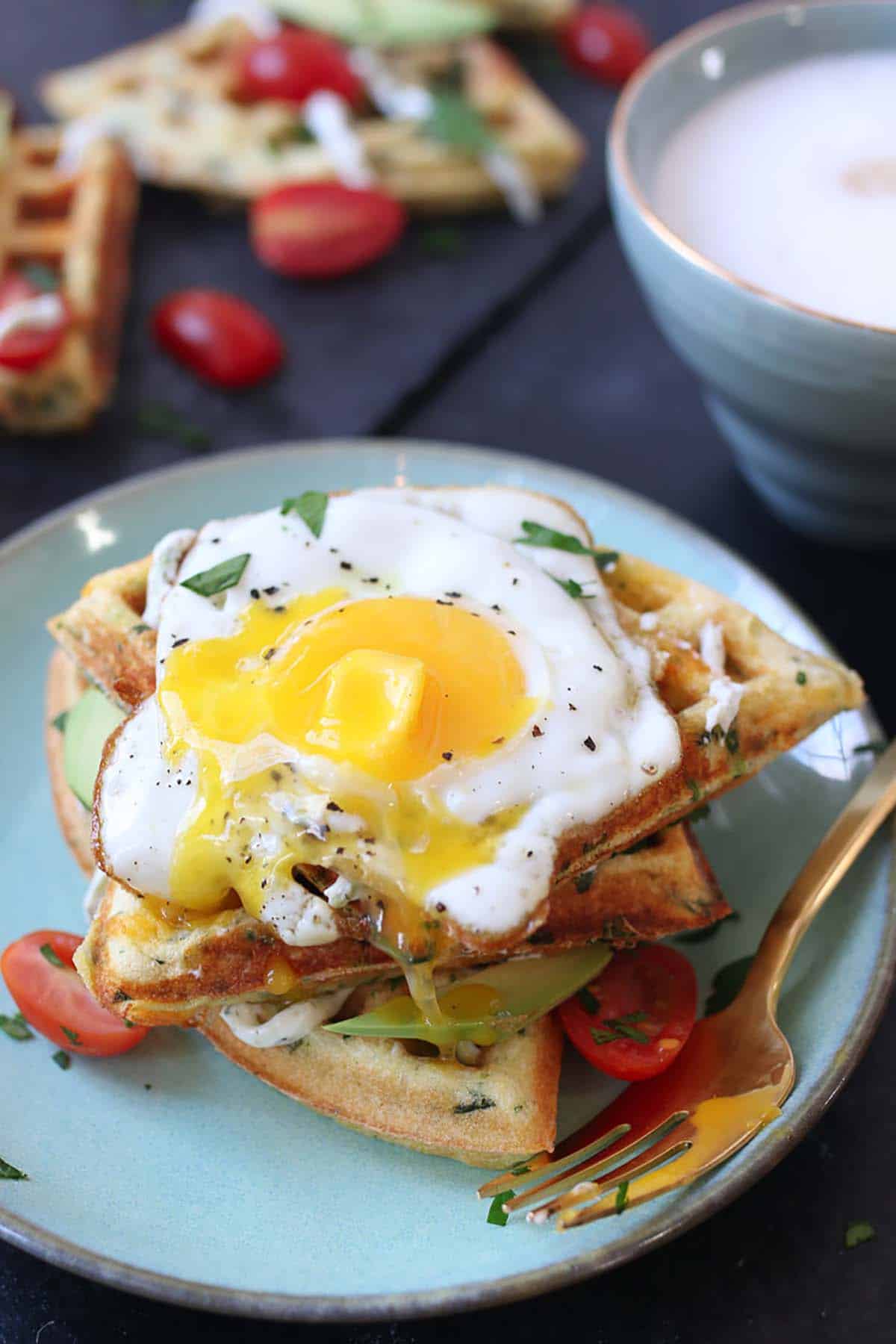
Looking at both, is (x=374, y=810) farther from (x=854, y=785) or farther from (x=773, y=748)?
(x=854, y=785)

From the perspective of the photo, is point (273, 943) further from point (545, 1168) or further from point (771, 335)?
point (771, 335)

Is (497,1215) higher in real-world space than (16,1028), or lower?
lower

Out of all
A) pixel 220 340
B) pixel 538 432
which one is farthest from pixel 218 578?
pixel 220 340

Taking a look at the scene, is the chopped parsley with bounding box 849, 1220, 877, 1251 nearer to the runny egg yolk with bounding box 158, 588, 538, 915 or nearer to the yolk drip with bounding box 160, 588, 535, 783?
the runny egg yolk with bounding box 158, 588, 538, 915

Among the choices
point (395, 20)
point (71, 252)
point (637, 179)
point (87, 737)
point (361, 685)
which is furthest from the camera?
point (395, 20)

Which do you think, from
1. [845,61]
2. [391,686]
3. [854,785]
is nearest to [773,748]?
[854,785]

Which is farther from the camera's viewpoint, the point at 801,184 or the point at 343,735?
the point at 801,184

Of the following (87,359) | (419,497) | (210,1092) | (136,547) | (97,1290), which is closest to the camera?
(97,1290)
